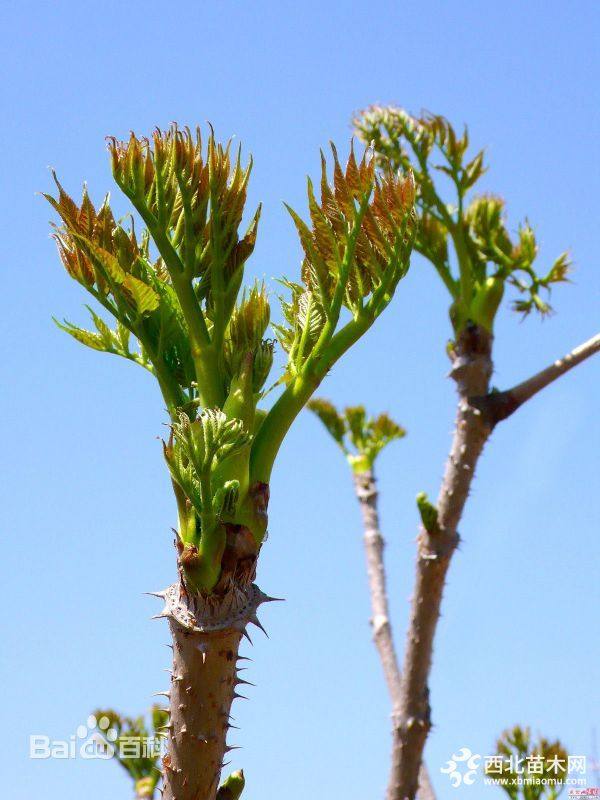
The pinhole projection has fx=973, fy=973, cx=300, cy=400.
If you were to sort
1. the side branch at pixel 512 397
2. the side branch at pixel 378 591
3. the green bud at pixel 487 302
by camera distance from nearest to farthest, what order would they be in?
the side branch at pixel 512 397 < the green bud at pixel 487 302 < the side branch at pixel 378 591

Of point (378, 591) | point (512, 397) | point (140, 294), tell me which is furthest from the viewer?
point (378, 591)

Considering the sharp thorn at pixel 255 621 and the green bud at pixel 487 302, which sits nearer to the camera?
the sharp thorn at pixel 255 621

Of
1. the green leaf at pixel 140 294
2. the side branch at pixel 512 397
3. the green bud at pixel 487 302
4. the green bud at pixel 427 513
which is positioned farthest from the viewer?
the green bud at pixel 487 302

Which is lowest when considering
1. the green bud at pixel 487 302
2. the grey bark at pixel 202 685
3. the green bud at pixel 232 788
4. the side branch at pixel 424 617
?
the green bud at pixel 232 788

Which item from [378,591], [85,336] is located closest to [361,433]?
[378,591]

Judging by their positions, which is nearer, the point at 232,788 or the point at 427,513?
the point at 232,788

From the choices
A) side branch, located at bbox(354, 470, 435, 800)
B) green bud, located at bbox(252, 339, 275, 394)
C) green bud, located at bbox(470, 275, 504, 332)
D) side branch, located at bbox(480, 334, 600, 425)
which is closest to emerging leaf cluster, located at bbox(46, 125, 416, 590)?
green bud, located at bbox(252, 339, 275, 394)

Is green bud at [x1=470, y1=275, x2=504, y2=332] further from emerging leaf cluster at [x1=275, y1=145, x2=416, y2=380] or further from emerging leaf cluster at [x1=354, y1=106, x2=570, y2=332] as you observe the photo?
emerging leaf cluster at [x1=275, y1=145, x2=416, y2=380]

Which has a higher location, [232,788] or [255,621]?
[255,621]

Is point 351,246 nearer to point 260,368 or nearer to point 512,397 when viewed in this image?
point 260,368

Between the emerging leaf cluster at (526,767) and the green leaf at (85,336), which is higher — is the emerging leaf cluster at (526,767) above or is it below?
below

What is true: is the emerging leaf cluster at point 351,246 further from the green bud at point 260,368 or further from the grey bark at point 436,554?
the grey bark at point 436,554

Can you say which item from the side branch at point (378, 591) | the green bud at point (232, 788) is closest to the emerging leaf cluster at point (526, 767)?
the side branch at point (378, 591)

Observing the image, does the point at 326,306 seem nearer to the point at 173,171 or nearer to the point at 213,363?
the point at 213,363
